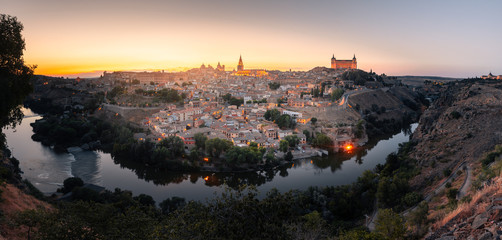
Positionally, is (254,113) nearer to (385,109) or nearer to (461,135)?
(385,109)

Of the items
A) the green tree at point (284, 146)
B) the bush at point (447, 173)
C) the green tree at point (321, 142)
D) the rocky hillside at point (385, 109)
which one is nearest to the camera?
the bush at point (447, 173)

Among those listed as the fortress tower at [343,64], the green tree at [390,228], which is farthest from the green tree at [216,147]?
the fortress tower at [343,64]

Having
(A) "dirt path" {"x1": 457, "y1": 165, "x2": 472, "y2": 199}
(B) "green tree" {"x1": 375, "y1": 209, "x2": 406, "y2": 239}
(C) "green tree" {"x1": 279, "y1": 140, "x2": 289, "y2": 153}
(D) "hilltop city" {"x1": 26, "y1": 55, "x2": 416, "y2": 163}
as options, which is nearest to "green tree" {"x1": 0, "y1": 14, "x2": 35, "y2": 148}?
(B) "green tree" {"x1": 375, "y1": 209, "x2": 406, "y2": 239}

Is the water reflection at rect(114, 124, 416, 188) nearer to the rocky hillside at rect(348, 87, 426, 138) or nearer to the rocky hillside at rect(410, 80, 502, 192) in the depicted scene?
the rocky hillside at rect(410, 80, 502, 192)

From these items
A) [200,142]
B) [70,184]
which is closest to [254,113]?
[200,142]

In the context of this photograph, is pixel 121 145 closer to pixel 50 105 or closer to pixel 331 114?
pixel 331 114

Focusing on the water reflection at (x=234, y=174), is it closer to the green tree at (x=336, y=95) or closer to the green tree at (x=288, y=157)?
the green tree at (x=288, y=157)
